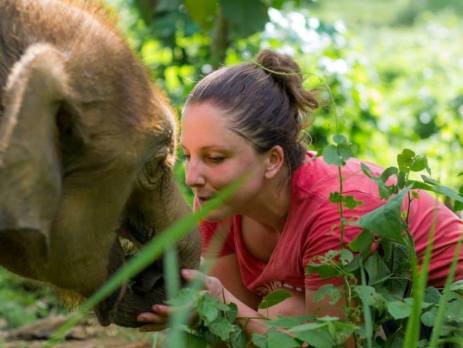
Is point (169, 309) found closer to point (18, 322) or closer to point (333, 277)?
point (333, 277)

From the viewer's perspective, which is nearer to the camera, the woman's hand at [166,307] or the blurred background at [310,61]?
the woman's hand at [166,307]

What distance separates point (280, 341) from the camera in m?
3.62

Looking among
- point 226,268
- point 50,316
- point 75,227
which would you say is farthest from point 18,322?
point 75,227

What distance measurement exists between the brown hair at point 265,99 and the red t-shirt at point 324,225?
147mm

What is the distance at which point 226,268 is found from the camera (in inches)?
197

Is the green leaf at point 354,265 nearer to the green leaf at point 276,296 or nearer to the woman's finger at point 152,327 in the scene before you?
the green leaf at point 276,296

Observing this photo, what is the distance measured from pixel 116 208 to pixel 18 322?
2727 mm

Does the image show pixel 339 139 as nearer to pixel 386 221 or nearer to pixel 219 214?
pixel 386 221

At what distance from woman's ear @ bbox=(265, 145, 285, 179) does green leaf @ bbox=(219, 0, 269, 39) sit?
4.50 feet

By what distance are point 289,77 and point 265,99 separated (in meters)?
0.16

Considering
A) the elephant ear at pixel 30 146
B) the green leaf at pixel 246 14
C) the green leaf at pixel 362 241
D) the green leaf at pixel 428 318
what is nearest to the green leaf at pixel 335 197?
the green leaf at pixel 362 241

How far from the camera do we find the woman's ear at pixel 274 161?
173 inches

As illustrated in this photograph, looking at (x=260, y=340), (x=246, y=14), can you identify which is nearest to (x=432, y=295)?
(x=260, y=340)

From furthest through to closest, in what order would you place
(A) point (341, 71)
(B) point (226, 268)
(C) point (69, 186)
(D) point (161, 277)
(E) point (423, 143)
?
1. (E) point (423, 143)
2. (A) point (341, 71)
3. (B) point (226, 268)
4. (D) point (161, 277)
5. (C) point (69, 186)
